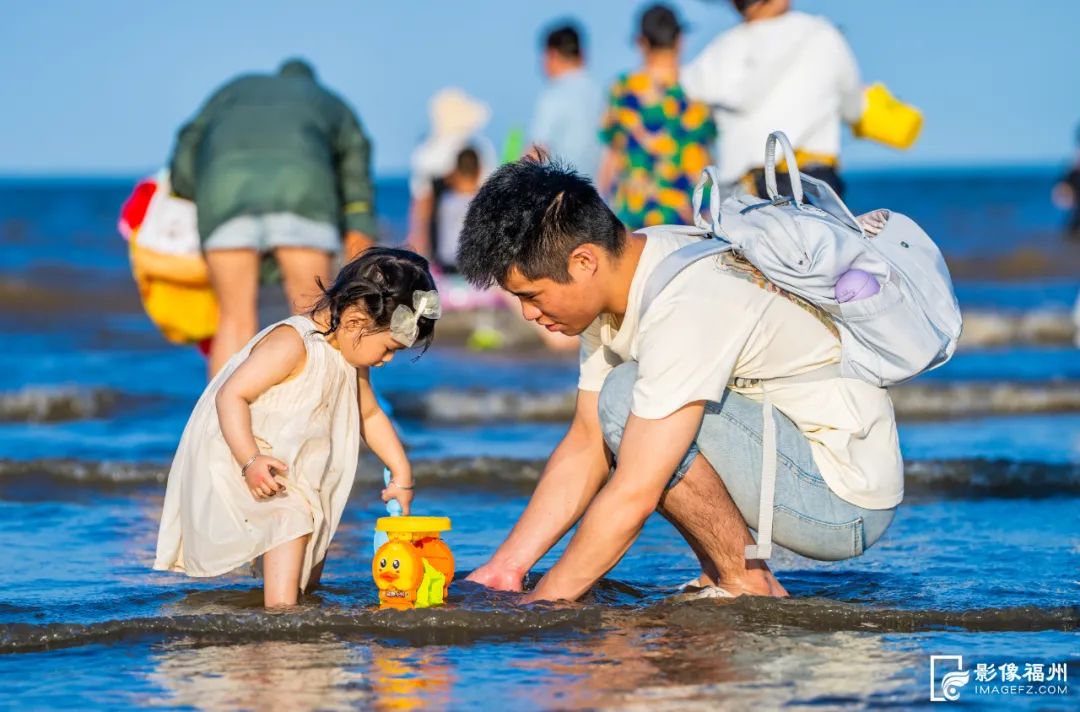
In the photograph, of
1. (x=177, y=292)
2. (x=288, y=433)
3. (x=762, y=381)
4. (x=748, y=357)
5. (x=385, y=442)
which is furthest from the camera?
(x=177, y=292)

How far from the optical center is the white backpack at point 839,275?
11.2 feet

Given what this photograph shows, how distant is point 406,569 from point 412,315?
646mm

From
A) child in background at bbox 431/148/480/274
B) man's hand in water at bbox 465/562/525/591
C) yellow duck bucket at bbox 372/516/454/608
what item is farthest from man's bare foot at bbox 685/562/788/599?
child in background at bbox 431/148/480/274

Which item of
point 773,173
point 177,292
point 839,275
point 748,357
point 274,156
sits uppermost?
point 274,156

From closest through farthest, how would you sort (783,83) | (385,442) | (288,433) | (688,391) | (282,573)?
(688,391), (282,573), (288,433), (385,442), (783,83)

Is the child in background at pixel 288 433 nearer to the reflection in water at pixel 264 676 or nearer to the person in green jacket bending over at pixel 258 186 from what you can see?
the reflection in water at pixel 264 676

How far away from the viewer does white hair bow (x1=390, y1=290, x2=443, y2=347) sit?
384 centimetres

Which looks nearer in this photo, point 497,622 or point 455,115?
point 497,622

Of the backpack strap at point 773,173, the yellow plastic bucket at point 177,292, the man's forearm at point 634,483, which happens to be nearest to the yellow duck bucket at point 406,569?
the man's forearm at point 634,483

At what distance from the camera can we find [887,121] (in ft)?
20.4

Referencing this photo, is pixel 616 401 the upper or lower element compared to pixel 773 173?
lower

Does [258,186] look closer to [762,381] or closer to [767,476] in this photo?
[762,381]

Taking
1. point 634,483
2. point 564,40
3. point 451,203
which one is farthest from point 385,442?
point 451,203

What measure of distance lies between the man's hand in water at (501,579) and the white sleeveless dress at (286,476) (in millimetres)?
435
